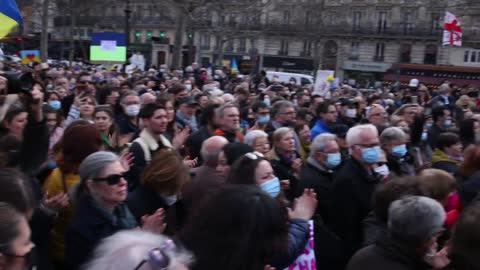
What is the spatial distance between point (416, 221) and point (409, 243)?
12 cm

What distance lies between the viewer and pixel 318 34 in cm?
3850

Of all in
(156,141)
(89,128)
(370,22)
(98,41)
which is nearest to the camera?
(89,128)

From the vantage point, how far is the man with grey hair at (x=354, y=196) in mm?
4352

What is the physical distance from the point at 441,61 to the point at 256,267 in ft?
A: 151

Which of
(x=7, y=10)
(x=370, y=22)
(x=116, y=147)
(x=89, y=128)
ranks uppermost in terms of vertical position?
(x=370, y=22)

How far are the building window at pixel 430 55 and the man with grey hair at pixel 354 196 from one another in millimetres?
44184

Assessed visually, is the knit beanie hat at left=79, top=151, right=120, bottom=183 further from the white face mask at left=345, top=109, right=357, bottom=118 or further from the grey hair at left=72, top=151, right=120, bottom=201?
the white face mask at left=345, top=109, right=357, bottom=118

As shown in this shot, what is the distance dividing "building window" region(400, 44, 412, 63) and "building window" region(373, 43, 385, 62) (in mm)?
1594

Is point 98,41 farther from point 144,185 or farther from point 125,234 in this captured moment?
point 125,234

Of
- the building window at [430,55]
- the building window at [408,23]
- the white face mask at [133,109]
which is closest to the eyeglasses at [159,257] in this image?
the white face mask at [133,109]

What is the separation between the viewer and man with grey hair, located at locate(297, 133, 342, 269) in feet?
13.9

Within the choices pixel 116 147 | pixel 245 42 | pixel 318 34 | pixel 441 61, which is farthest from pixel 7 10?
pixel 245 42

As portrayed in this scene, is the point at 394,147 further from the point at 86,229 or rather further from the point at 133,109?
the point at 86,229

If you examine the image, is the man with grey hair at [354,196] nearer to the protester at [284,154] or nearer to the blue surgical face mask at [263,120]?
the protester at [284,154]
